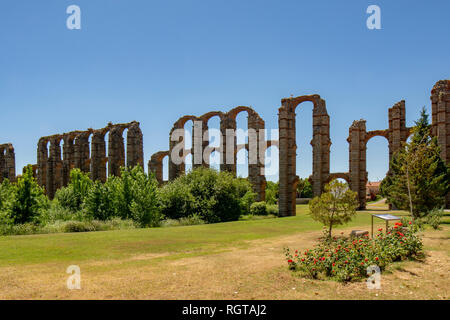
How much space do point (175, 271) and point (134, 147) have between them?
3644cm

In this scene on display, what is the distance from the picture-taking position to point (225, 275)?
805cm

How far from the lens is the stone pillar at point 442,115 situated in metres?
32.3

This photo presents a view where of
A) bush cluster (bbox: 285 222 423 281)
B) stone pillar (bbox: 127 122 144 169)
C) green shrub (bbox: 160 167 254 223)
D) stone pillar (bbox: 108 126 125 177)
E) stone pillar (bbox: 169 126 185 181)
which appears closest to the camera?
bush cluster (bbox: 285 222 423 281)

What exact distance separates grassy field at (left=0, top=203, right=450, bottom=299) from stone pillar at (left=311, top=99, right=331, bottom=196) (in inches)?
808

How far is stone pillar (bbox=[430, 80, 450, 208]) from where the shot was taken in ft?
106

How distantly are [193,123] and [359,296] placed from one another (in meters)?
36.4

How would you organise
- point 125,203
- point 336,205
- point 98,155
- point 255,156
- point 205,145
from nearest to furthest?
point 336,205 → point 125,203 → point 255,156 → point 205,145 → point 98,155

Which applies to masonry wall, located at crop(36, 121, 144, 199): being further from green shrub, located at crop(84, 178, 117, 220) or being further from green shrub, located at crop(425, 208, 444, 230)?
green shrub, located at crop(425, 208, 444, 230)

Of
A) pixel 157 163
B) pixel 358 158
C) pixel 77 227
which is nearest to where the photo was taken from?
pixel 77 227

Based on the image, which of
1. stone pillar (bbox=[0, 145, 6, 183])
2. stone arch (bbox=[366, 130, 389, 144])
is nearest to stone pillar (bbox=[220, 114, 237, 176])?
stone arch (bbox=[366, 130, 389, 144])

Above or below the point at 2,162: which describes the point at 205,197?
below

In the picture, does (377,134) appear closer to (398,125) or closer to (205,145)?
(398,125)

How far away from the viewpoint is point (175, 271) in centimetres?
839

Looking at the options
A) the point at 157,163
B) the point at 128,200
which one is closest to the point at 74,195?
the point at 128,200
